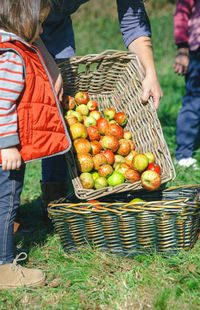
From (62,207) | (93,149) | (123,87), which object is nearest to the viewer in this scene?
(62,207)

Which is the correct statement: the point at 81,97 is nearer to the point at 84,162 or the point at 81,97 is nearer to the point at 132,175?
the point at 84,162

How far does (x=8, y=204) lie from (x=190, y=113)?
239cm

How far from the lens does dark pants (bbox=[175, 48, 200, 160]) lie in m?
3.49

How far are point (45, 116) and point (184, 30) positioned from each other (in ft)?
7.50

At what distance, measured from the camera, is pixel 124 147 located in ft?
8.46

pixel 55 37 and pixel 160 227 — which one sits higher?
pixel 55 37

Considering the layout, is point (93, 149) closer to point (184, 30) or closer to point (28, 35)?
point (28, 35)

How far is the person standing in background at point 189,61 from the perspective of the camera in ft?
11.2

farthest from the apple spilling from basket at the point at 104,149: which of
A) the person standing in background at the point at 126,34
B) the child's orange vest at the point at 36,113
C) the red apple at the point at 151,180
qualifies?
the child's orange vest at the point at 36,113

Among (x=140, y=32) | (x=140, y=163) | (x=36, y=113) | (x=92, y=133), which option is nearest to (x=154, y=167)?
(x=140, y=163)

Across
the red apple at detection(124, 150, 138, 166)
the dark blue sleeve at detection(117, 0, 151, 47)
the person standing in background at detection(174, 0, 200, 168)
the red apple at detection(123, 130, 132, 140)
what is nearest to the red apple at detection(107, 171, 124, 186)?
the red apple at detection(124, 150, 138, 166)

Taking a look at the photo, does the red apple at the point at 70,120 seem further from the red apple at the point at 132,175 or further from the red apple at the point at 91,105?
the red apple at the point at 132,175

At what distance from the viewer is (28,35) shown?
1776 millimetres

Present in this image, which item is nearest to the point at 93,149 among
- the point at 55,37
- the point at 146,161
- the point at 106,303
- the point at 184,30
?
the point at 146,161
